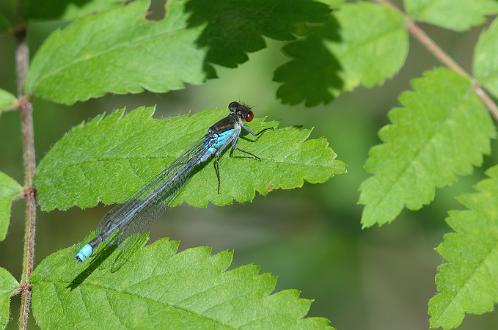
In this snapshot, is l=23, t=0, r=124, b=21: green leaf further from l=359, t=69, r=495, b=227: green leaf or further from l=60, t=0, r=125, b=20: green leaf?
l=359, t=69, r=495, b=227: green leaf

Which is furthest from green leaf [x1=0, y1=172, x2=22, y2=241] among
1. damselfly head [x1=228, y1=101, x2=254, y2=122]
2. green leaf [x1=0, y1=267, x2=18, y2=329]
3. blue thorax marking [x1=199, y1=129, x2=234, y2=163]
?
damselfly head [x1=228, y1=101, x2=254, y2=122]

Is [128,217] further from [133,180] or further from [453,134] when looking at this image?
[453,134]

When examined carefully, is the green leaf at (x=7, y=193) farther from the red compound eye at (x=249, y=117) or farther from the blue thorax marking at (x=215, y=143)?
the red compound eye at (x=249, y=117)

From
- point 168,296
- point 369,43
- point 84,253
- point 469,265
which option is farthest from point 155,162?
point 369,43

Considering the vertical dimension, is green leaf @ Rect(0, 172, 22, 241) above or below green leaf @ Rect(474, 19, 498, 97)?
above

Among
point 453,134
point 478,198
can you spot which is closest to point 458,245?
point 478,198

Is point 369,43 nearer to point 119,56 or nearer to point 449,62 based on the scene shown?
point 449,62
